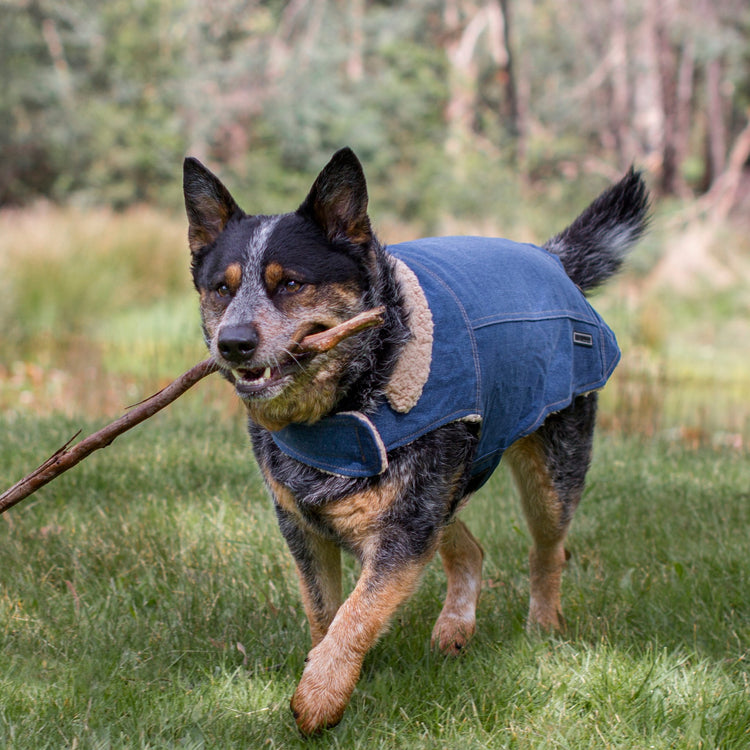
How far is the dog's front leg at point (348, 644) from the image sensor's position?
2.81 meters

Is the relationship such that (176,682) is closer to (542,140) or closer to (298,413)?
(298,413)

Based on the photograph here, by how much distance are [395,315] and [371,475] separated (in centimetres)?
56

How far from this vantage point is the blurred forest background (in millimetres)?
16438

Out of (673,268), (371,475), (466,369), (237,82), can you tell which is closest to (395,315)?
(466,369)

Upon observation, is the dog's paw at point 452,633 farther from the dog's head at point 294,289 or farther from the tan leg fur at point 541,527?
the dog's head at point 294,289

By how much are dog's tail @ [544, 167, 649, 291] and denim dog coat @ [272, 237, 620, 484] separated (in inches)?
13.4

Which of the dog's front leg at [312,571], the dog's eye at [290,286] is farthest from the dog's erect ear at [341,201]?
the dog's front leg at [312,571]

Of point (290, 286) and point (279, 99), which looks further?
point (279, 99)

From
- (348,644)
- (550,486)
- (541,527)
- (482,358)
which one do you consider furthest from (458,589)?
(482,358)

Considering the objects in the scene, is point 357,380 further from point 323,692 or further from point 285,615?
point 285,615

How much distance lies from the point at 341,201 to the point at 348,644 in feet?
4.73

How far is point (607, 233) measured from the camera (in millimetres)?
4258

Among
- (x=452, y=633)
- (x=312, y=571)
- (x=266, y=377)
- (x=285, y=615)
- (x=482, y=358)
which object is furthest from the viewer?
(x=285, y=615)

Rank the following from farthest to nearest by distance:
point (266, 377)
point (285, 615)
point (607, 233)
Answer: point (607, 233) → point (285, 615) → point (266, 377)
